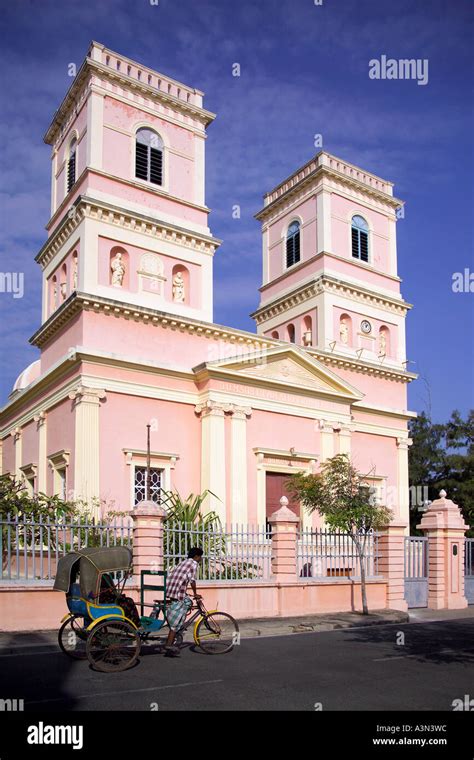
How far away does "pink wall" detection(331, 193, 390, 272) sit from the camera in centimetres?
3169

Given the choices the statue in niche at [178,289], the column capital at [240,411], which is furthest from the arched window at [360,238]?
the column capital at [240,411]

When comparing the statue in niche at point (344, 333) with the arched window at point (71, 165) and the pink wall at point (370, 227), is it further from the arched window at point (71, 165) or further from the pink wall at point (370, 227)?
the arched window at point (71, 165)

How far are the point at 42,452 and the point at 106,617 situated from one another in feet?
52.9

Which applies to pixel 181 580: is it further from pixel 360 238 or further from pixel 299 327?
pixel 360 238

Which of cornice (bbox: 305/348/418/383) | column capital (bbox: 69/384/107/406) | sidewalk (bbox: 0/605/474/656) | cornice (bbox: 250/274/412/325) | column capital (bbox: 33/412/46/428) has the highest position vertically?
cornice (bbox: 250/274/412/325)

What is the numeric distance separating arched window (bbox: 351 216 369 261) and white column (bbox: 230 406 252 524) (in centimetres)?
1085

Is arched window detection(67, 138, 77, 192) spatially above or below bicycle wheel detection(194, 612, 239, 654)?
above

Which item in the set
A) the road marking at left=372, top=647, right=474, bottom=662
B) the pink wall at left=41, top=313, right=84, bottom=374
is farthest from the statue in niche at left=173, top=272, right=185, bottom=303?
the road marking at left=372, top=647, right=474, bottom=662

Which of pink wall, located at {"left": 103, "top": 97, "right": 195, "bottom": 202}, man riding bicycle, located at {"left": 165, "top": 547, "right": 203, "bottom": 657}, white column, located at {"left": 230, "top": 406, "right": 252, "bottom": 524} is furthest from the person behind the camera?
pink wall, located at {"left": 103, "top": 97, "right": 195, "bottom": 202}

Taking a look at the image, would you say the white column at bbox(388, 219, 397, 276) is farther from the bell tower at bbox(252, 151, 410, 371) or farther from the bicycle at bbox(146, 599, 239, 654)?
the bicycle at bbox(146, 599, 239, 654)

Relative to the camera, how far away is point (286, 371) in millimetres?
26672

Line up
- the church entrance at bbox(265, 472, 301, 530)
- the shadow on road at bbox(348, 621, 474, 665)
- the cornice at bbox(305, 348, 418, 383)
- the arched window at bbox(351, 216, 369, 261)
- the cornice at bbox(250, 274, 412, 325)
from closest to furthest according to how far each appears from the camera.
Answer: the shadow on road at bbox(348, 621, 474, 665) < the church entrance at bbox(265, 472, 301, 530) < the cornice at bbox(305, 348, 418, 383) < the cornice at bbox(250, 274, 412, 325) < the arched window at bbox(351, 216, 369, 261)

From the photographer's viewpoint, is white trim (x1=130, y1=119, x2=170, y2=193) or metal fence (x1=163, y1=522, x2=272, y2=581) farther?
white trim (x1=130, y1=119, x2=170, y2=193)

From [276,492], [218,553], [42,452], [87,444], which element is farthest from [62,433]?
[218,553]
